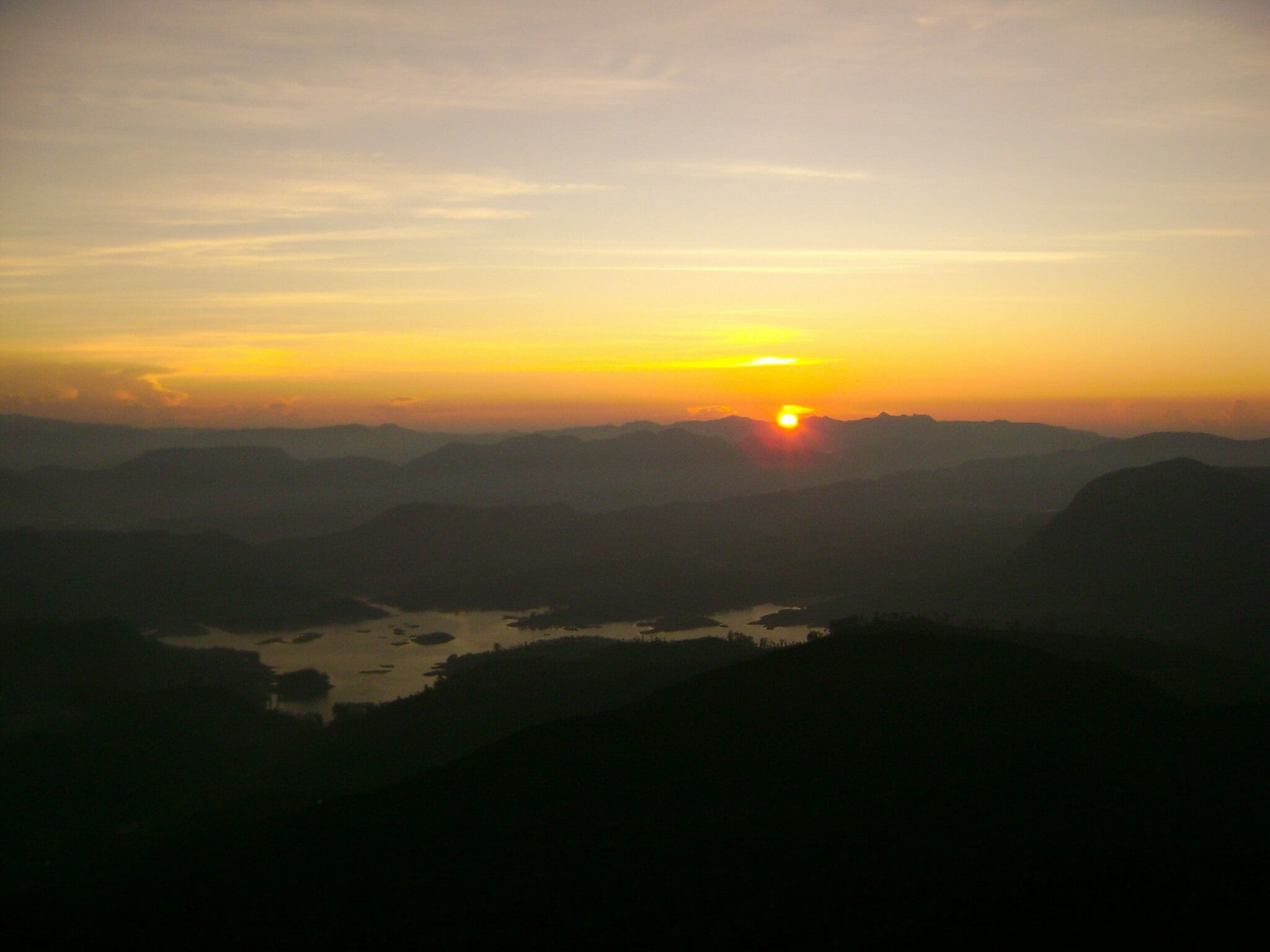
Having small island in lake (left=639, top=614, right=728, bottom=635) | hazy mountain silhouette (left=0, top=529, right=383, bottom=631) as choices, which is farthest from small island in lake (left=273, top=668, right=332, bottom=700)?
small island in lake (left=639, top=614, right=728, bottom=635)

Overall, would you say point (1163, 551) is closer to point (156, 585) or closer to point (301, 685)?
point (301, 685)

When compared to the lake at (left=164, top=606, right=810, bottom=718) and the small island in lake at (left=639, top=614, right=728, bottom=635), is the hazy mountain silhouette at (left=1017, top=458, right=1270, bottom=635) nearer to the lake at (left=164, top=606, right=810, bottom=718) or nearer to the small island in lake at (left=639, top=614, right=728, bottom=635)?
the lake at (left=164, top=606, right=810, bottom=718)

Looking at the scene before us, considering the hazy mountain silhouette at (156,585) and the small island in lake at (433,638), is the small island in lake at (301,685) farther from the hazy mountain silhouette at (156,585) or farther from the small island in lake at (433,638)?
the hazy mountain silhouette at (156,585)

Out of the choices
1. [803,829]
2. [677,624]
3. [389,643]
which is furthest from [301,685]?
[803,829]

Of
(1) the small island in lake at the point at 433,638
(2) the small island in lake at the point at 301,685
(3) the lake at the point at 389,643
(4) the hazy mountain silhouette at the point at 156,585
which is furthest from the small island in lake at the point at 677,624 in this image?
(4) the hazy mountain silhouette at the point at 156,585

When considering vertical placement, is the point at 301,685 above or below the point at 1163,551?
below

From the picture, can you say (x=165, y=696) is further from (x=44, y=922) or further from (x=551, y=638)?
(x=551, y=638)
